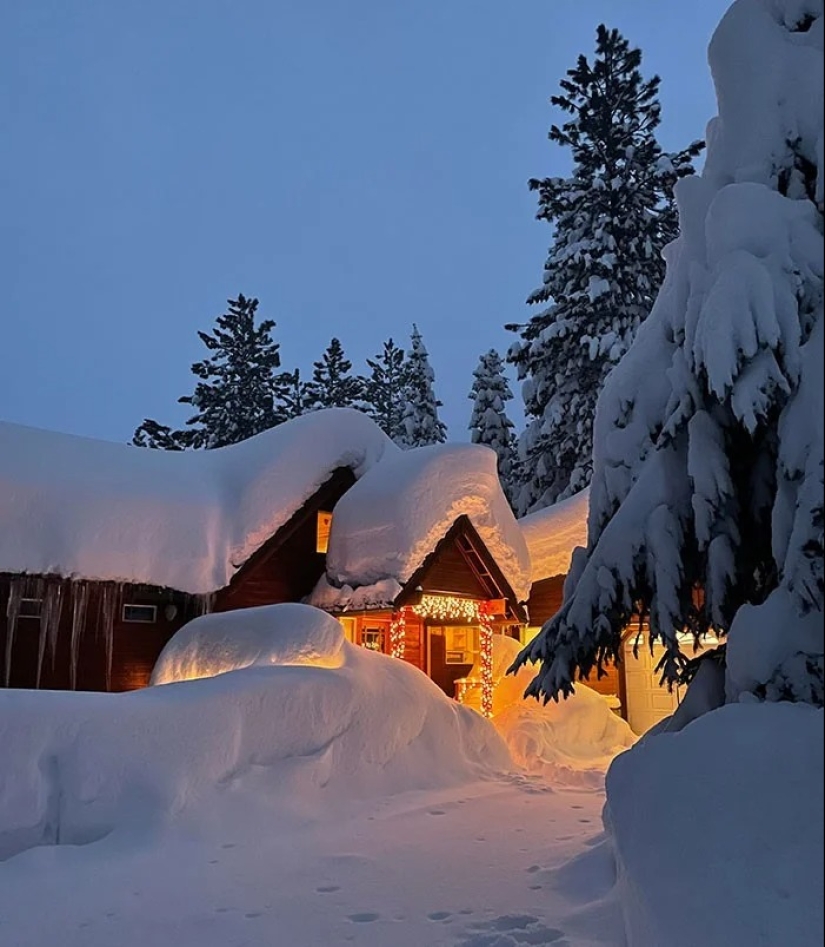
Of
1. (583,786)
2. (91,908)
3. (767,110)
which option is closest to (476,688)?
(583,786)

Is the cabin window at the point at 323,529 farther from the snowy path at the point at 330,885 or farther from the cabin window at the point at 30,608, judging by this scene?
the snowy path at the point at 330,885

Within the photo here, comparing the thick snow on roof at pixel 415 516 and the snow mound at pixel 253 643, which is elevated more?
the thick snow on roof at pixel 415 516

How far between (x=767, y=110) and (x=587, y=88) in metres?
22.2

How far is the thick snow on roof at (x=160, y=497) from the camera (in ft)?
47.5

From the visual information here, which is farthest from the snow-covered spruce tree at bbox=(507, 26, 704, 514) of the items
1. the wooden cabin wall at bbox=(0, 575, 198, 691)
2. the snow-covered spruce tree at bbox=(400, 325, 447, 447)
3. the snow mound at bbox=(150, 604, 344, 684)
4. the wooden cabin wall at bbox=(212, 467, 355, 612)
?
the snow mound at bbox=(150, 604, 344, 684)

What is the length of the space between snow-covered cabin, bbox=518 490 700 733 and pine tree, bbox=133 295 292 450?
1484cm

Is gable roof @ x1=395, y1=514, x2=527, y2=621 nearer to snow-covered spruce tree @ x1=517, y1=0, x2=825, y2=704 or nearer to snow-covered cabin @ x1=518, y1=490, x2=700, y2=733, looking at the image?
snow-covered cabin @ x1=518, y1=490, x2=700, y2=733

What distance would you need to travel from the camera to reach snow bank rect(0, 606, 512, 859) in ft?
27.1

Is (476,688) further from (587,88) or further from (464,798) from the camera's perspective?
(587,88)

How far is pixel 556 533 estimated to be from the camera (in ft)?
67.4

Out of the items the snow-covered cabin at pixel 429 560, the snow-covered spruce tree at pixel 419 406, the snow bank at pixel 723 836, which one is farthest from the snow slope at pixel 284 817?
the snow-covered spruce tree at pixel 419 406

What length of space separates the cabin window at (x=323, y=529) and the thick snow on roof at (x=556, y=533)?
4.94 m

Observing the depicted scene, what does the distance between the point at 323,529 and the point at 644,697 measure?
858 centimetres

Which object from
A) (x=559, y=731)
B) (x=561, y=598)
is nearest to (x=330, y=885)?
(x=559, y=731)
